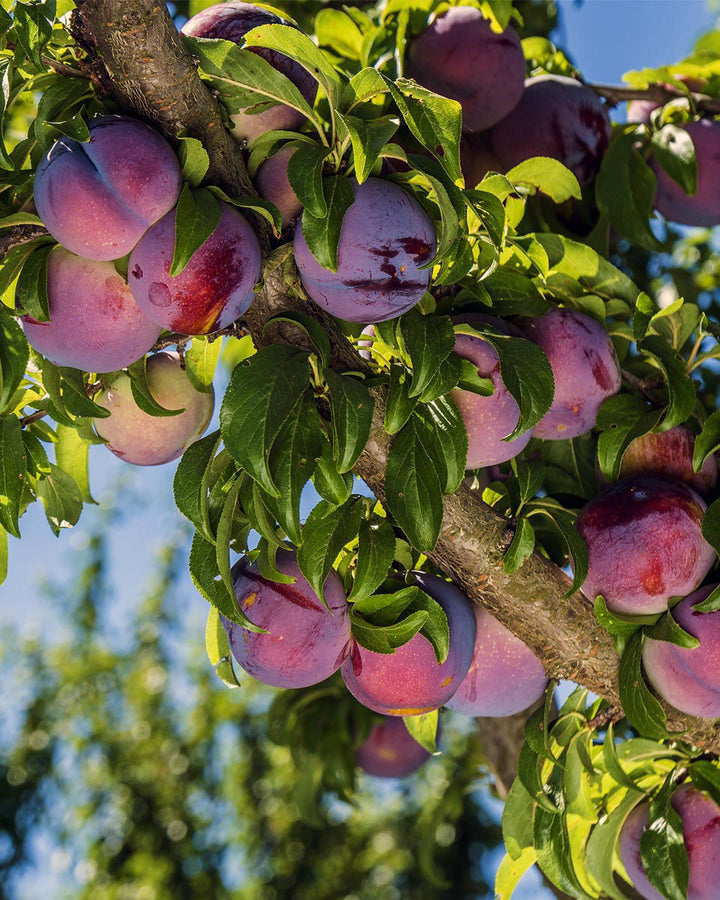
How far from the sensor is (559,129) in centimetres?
119

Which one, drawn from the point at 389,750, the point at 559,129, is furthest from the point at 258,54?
the point at 389,750

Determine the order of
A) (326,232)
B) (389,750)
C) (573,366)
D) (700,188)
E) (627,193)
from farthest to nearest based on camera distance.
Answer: (389,750), (700,188), (627,193), (573,366), (326,232)

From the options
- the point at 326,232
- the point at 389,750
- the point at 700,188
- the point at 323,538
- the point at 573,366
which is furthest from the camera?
the point at 389,750

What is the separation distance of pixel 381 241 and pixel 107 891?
285cm

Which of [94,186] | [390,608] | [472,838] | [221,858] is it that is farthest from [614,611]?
[221,858]

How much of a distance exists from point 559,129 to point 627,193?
132 millimetres

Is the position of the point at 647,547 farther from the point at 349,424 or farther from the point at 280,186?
the point at 280,186

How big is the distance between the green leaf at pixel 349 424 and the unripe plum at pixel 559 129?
67 cm

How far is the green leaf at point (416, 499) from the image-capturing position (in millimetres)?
716

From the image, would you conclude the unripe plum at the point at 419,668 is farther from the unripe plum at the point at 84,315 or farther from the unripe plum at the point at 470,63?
the unripe plum at the point at 470,63

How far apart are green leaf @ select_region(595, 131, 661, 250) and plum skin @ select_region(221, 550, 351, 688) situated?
0.62 metres

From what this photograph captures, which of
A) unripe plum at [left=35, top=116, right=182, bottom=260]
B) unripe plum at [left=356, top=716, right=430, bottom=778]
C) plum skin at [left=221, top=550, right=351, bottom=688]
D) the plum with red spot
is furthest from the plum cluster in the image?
unripe plum at [left=356, top=716, right=430, bottom=778]

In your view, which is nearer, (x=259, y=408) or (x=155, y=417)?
(x=259, y=408)

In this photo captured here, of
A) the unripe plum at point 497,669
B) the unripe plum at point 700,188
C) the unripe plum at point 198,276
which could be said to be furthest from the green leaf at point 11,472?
the unripe plum at point 700,188
